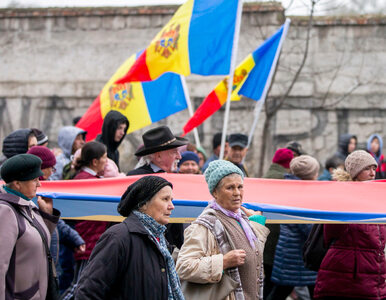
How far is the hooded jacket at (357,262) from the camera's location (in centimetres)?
573

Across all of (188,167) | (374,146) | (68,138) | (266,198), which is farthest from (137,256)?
(374,146)

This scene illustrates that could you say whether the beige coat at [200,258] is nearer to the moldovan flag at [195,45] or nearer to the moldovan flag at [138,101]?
the moldovan flag at [195,45]

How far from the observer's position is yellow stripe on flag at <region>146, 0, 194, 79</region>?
8.41 meters

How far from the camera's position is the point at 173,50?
27.8 ft

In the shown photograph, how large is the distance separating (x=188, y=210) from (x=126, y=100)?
4196mm

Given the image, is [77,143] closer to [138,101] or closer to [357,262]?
[138,101]

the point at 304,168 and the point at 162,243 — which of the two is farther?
the point at 304,168

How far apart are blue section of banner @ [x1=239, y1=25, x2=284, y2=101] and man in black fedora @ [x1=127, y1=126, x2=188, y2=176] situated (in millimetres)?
3049

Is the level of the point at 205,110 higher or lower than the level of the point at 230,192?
higher

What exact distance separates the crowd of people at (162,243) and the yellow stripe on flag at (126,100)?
2274mm

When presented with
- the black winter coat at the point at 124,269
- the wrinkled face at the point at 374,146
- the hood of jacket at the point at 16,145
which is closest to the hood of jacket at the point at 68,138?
the hood of jacket at the point at 16,145

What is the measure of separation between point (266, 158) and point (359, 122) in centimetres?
189

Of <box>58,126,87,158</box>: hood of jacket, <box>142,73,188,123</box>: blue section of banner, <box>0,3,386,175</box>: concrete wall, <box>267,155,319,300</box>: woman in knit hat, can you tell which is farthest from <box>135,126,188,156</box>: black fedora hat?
<box>0,3,386,175</box>: concrete wall

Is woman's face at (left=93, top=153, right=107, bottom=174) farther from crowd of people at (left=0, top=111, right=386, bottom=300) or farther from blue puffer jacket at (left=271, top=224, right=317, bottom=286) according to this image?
blue puffer jacket at (left=271, top=224, right=317, bottom=286)
